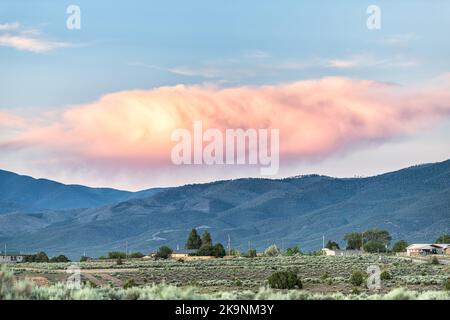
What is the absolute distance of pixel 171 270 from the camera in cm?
7519

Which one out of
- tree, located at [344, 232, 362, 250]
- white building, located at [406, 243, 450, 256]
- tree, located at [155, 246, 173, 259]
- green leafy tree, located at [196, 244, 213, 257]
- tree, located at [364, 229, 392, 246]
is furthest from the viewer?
tree, located at [364, 229, 392, 246]

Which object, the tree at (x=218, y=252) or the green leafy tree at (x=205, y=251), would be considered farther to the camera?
the green leafy tree at (x=205, y=251)

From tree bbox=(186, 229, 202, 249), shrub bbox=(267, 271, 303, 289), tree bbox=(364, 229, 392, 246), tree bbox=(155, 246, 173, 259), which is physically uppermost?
tree bbox=(364, 229, 392, 246)

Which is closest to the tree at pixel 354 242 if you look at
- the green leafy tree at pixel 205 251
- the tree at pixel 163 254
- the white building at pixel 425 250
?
the white building at pixel 425 250

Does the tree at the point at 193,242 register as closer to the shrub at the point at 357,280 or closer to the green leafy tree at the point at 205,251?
the green leafy tree at the point at 205,251

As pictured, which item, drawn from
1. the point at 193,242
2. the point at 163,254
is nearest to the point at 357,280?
the point at 163,254

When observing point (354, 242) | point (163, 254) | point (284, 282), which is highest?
point (354, 242)

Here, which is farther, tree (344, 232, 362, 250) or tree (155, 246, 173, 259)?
tree (344, 232, 362, 250)

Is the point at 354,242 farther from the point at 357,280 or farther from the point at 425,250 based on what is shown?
the point at 357,280

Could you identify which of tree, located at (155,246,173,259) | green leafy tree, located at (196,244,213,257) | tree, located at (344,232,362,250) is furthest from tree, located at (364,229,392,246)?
tree, located at (155,246,173,259)

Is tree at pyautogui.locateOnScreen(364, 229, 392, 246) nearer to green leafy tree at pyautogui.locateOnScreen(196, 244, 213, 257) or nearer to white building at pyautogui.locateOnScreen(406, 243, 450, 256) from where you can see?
white building at pyautogui.locateOnScreen(406, 243, 450, 256)
